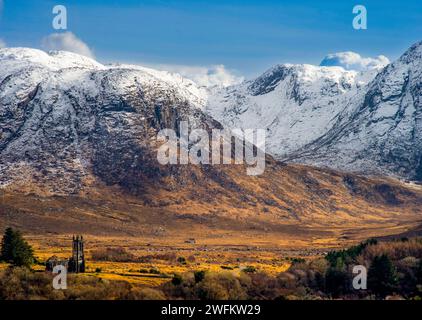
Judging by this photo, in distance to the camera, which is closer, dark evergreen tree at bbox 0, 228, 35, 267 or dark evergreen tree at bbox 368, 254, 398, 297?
dark evergreen tree at bbox 368, 254, 398, 297

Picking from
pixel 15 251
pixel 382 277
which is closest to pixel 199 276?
pixel 382 277

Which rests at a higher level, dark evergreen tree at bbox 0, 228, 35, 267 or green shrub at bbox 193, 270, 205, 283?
dark evergreen tree at bbox 0, 228, 35, 267

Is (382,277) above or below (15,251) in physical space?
below

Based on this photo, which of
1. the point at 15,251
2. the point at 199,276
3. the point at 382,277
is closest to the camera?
the point at 199,276

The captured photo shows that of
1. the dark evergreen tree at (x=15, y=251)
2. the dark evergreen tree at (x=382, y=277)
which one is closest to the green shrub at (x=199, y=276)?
the dark evergreen tree at (x=382, y=277)

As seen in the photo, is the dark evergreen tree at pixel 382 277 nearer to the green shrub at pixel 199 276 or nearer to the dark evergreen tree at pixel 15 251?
the green shrub at pixel 199 276

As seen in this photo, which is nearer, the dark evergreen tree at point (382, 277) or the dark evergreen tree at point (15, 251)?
the dark evergreen tree at point (382, 277)

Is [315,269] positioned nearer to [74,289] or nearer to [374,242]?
[374,242]

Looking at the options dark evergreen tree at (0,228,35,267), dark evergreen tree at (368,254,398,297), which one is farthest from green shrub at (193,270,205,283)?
dark evergreen tree at (0,228,35,267)

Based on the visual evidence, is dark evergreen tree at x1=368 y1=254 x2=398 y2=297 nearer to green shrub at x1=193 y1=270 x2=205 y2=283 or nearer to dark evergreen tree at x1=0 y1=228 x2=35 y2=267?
green shrub at x1=193 y1=270 x2=205 y2=283

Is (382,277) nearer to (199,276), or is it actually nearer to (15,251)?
(199,276)
